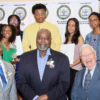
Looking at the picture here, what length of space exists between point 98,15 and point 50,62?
7.52ft

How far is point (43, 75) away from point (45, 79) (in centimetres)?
8

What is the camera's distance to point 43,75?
105 inches

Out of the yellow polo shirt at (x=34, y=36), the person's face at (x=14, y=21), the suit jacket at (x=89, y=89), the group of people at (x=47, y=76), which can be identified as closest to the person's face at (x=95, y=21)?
the yellow polo shirt at (x=34, y=36)

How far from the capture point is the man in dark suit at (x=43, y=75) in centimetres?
266

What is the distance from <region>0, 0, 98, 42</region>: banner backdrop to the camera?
5.38 m

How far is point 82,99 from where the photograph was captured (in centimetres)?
269

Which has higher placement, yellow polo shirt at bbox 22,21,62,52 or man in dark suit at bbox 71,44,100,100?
yellow polo shirt at bbox 22,21,62,52

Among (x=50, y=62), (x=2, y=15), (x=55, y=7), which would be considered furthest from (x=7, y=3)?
(x=50, y=62)

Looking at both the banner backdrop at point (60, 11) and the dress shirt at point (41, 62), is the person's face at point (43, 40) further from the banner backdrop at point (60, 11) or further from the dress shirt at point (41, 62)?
the banner backdrop at point (60, 11)

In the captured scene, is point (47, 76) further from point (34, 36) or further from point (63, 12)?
point (63, 12)

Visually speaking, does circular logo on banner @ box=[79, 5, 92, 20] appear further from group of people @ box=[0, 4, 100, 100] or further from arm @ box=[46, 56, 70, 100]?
arm @ box=[46, 56, 70, 100]

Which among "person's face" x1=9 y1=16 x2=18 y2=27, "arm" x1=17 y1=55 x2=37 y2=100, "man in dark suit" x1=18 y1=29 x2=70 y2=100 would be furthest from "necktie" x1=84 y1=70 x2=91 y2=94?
"person's face" x1=9 y1=16 x2=18 y2=27

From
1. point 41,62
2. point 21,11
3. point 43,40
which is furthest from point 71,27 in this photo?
point 21,11

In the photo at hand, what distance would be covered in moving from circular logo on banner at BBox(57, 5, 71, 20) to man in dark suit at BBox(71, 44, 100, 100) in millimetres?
2945
